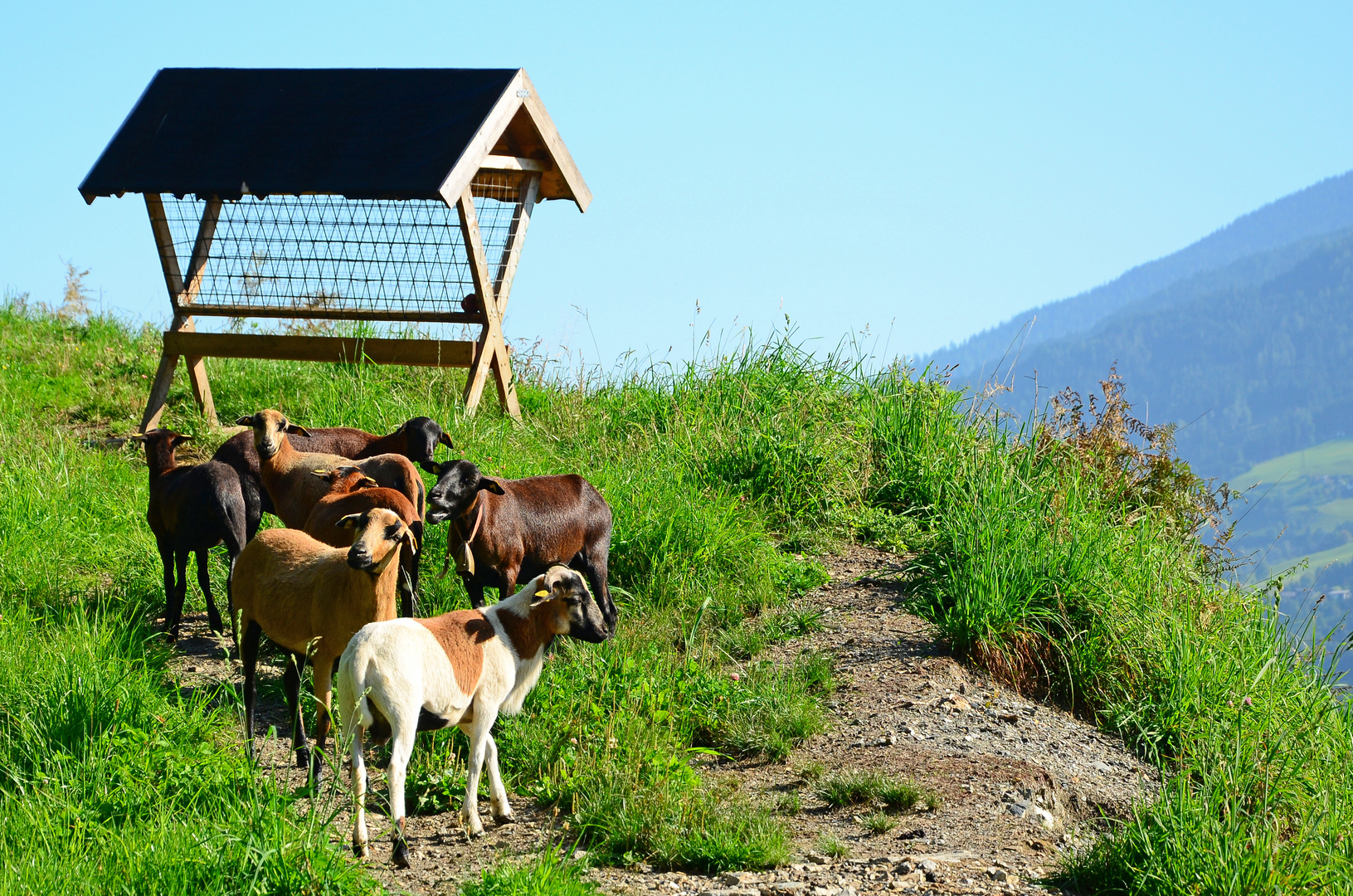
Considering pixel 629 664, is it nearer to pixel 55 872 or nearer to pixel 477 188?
pixel 55 872

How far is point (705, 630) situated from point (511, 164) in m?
5.47

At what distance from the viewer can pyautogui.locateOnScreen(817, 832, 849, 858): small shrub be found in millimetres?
4633

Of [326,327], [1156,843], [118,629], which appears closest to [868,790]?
[1156,843]

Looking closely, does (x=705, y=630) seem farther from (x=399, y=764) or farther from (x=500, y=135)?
(x=500, y=135)

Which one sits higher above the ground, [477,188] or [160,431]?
[477,188]

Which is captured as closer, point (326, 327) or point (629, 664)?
point (629, 664)

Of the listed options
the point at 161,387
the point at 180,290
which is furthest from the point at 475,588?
the point at 180,290

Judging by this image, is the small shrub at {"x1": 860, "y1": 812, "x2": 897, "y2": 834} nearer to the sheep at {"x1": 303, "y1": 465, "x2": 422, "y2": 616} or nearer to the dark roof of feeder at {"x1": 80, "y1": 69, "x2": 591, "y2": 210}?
the sheep at {"x1": 303, "y1": 465, "x2": 422, "y2": 616}

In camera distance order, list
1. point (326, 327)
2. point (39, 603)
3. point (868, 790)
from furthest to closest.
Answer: point (326, 327)
point (39, 603)
point (868, 790)

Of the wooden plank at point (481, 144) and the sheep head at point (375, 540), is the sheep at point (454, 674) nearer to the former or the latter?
the sheep head at point (375, 540)

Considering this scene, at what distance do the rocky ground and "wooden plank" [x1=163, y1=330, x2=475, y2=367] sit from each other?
139 inches

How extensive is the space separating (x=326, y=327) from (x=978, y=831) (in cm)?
1064

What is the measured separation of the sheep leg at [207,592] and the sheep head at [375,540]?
2707mm

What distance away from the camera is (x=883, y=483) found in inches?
384
